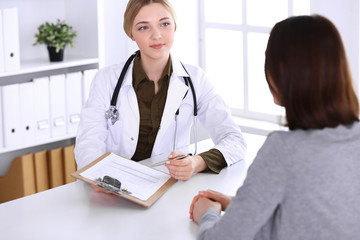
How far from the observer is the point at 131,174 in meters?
1.99

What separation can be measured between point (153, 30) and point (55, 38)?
1.29m

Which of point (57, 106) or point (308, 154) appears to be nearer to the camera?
point (308, 154)

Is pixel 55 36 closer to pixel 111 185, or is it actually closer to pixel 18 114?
pixel 18 114

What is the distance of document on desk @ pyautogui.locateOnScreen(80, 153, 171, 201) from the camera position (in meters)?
1.90

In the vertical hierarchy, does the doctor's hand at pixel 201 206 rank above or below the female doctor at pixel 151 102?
below

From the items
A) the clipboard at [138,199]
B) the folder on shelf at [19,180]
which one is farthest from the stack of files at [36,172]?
the clipboard at [138,199]

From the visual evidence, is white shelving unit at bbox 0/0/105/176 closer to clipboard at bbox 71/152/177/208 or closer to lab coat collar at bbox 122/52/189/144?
lab coat collar at bbox 122/52/189/144

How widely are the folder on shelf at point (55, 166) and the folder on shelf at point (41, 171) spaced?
25 mm

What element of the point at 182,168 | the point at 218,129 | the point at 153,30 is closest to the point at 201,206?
the point at 182,168

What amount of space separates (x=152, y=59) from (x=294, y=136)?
49.0 inches

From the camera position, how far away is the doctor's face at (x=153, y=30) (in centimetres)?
233

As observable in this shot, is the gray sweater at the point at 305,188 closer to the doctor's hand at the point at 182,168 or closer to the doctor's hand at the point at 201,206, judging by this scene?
the doctor's hand at the point at 201,206

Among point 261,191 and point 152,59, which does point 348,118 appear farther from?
point 152,59

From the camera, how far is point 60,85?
3408 millimetres
